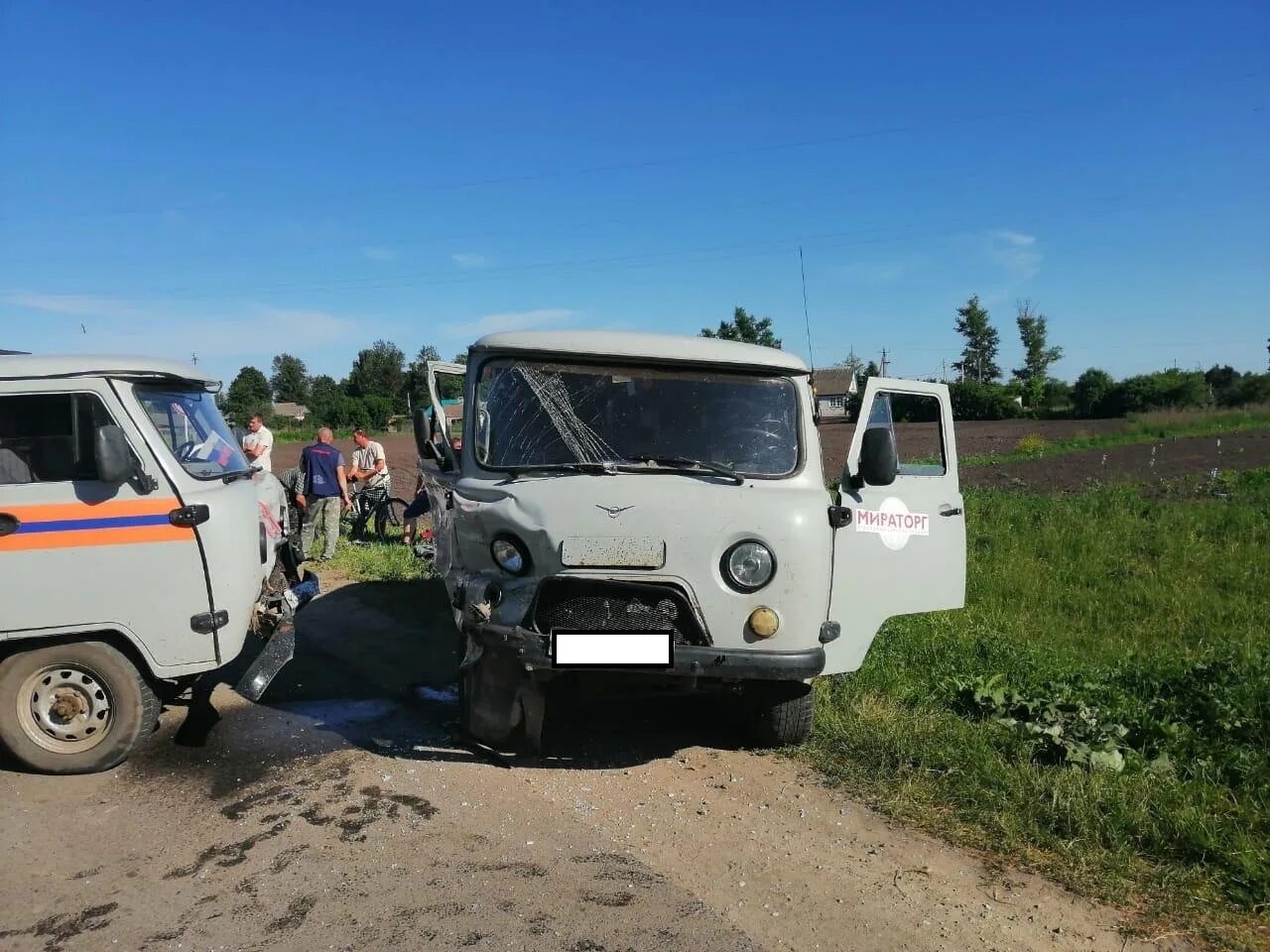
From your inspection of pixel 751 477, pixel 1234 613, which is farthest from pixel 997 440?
pixel 751 477

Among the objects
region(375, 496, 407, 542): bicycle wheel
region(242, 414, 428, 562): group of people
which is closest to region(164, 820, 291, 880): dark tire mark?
region(242, 414, 428, 562): group of people

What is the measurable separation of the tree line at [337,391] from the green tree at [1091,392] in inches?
1870

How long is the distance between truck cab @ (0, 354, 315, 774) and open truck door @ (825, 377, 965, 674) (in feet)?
11.5

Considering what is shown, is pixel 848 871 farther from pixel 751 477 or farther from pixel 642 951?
pixel 751 477

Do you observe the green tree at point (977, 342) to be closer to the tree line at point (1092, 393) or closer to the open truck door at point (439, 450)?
the tree line at point (1092, 393)

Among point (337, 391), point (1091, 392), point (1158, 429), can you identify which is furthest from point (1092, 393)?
point (337, 391)

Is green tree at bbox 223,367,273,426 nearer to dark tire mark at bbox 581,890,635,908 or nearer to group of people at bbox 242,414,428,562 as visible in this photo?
group of people at bbox 242,414,428,562

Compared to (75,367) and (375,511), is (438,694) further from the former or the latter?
(375,511)

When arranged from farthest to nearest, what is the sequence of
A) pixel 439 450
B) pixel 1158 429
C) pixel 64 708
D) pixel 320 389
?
pixel 320 389, pixel 1158 429, pixel 439 450, pixel 64 708

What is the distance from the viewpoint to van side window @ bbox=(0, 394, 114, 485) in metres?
4.53

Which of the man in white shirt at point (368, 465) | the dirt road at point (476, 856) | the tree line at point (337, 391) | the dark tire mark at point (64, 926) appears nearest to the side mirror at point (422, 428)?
the dirt road at point (476, 856)

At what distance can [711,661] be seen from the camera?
4062 millimetres

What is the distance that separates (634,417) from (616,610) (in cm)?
119

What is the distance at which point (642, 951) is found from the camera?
297cm
